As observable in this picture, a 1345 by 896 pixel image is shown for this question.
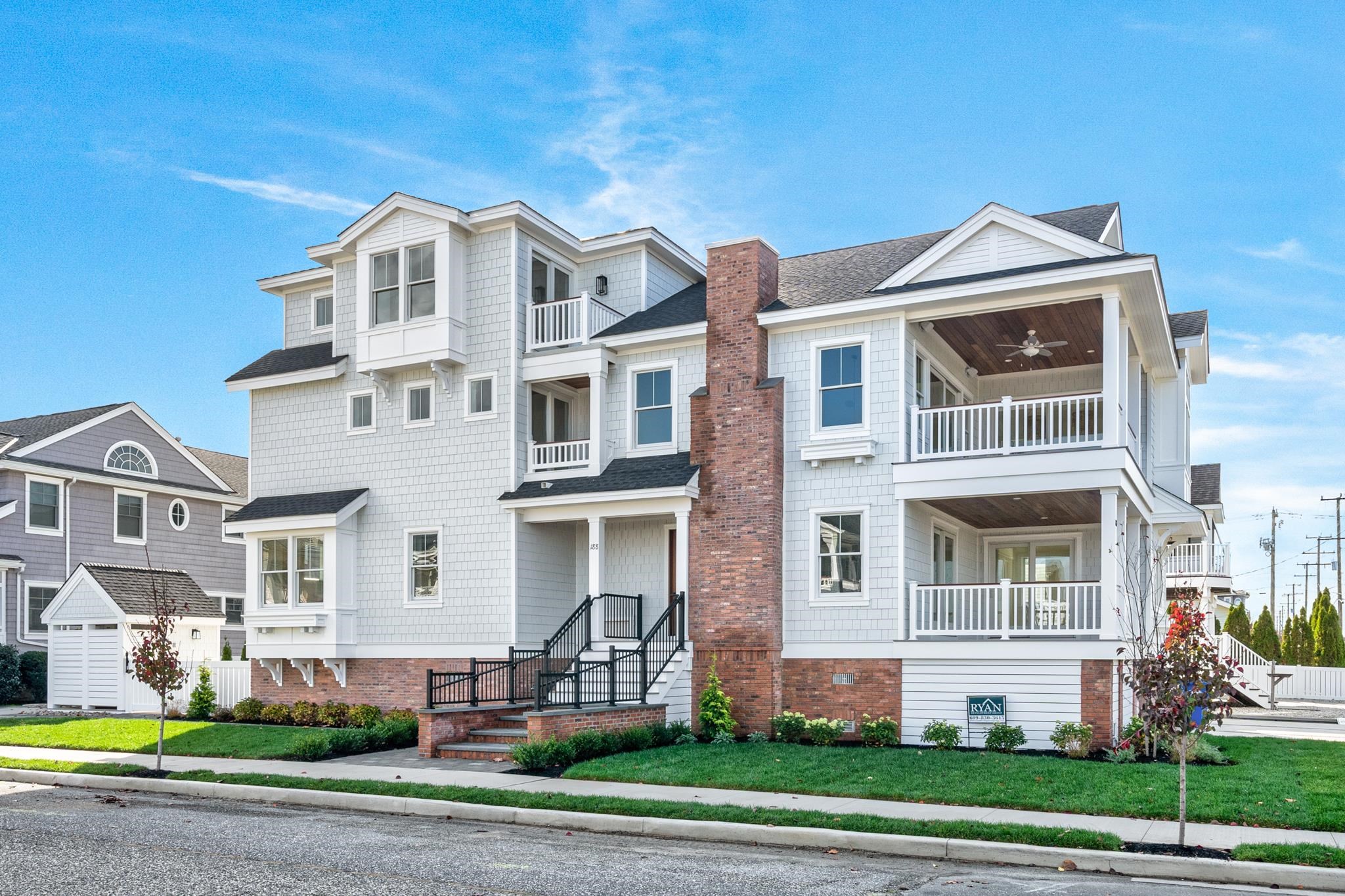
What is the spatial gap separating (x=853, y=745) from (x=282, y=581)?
1240 cm

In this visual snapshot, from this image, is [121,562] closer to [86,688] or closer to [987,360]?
[86,688]

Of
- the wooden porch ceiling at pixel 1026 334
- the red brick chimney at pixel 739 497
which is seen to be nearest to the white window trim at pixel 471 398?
the red brick chimney at pixel 739 497

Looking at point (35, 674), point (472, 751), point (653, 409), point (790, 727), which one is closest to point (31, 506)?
point (35, 674)

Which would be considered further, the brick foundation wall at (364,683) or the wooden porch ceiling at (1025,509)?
the brick foundation wall at (364,683)

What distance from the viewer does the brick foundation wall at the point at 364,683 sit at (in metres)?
21.9

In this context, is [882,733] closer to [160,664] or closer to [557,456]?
[557,456]

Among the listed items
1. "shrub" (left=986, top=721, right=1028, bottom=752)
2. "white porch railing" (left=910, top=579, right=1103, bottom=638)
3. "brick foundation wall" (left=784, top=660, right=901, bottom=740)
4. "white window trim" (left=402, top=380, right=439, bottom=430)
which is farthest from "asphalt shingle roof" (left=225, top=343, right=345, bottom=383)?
"shrub" (left=986, top=721, right=1028, bottom=752)

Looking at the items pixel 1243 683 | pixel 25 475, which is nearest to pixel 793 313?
pixel 1243 683

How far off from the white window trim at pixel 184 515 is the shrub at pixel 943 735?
2601cm

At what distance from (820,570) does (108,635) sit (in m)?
16.6

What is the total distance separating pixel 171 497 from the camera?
3497cm

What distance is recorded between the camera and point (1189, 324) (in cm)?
2442

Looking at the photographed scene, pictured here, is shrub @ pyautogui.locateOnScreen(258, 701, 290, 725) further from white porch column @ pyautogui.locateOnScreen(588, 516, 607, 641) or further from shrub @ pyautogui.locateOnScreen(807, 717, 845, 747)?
shrub @ pyautogui.locateOnScreen(807, 717, 845, 747)

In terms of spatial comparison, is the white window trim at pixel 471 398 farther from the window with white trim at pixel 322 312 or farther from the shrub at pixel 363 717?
the shrub at pixel 363 717
